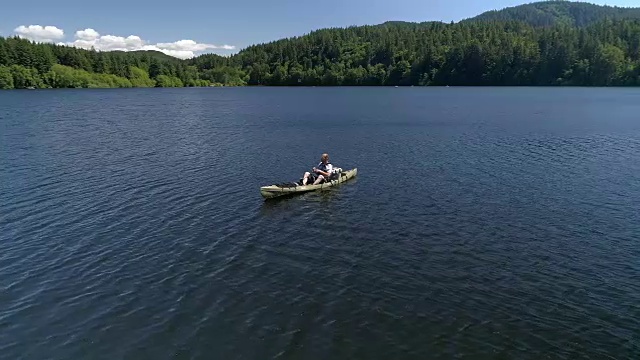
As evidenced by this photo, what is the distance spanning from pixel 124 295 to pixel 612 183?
1500 inches

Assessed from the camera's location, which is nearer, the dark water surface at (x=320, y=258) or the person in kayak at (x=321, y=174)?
the dark water surface at (x=320, y=258)

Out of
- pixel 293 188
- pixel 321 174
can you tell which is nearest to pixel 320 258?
pixel 293 188

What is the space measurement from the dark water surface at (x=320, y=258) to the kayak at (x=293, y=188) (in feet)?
2.88

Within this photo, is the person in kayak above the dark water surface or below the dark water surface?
above

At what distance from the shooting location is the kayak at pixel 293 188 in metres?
36.2

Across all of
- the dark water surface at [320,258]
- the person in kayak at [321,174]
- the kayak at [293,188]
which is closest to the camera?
the dark water surface at [320,258]

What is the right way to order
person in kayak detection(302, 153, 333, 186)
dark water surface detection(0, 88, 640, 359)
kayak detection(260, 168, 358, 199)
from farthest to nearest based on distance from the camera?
1. person in kayak detection(302, 153, 333, 186)
2. kayak detection(260, 168, 358, 199)
3. dark water surface detection(0, 88, 640, 359)

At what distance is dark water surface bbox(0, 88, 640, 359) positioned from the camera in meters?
17.5

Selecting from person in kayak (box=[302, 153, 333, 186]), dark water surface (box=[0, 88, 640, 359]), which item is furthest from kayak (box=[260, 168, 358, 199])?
dark water surface (box=[0, 88, 640, 359])

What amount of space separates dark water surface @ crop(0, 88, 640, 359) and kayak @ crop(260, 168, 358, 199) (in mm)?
879

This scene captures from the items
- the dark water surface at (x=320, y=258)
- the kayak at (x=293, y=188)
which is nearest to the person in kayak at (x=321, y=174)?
the kayak at (x=293, y=188)

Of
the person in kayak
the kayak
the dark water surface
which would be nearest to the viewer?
the dark water surface

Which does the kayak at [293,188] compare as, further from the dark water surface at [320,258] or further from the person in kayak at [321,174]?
the dark water surface at [320,258]

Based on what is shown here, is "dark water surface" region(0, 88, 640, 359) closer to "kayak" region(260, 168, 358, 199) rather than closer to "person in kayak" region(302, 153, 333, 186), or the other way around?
"kayak" region(260, 168, 358, 199)
